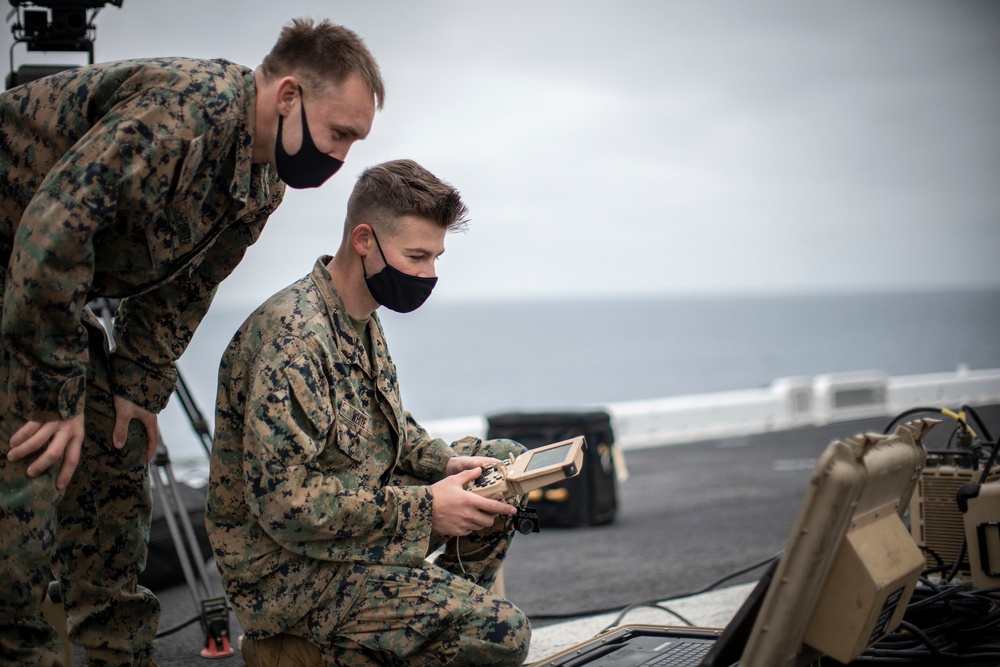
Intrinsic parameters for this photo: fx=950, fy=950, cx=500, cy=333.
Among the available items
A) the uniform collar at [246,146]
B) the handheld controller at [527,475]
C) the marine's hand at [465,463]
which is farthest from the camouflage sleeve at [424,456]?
the uniform collar at [246,146]

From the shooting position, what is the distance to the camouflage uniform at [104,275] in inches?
71.9

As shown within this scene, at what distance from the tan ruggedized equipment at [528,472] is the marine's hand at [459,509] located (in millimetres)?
35

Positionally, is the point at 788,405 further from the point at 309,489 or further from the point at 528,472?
the point at 309,489

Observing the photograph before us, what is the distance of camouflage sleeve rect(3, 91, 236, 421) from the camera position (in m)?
1.79

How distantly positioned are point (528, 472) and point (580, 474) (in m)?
3.75

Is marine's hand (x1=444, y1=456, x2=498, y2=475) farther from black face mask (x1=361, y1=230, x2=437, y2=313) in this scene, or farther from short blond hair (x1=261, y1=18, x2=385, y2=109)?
short blond hair (x1=261, y1=18, x2=385, y2=109)

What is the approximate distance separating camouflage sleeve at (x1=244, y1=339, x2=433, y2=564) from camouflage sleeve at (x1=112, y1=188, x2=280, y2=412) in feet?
1.08

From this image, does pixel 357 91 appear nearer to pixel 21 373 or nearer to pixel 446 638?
pixel 21 373


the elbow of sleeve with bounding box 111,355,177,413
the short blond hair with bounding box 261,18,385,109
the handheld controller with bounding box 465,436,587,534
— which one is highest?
the short blond hair with bounding box 261,18,385,109

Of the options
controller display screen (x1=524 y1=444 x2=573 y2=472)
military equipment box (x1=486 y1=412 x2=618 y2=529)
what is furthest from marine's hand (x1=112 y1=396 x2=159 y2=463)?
military equipment box (x1=486 y1=412 x2=618 y2=529)

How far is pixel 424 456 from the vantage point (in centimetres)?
251

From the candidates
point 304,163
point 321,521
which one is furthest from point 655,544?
point 304,163

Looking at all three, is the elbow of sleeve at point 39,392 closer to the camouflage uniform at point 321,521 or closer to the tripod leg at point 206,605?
the camouflage uniform at point 321,521

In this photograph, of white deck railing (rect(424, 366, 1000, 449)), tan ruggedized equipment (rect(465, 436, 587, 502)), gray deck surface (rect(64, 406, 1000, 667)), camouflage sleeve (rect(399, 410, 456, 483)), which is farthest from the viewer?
white deck railing (rect(424, 366, 1000, 449))
